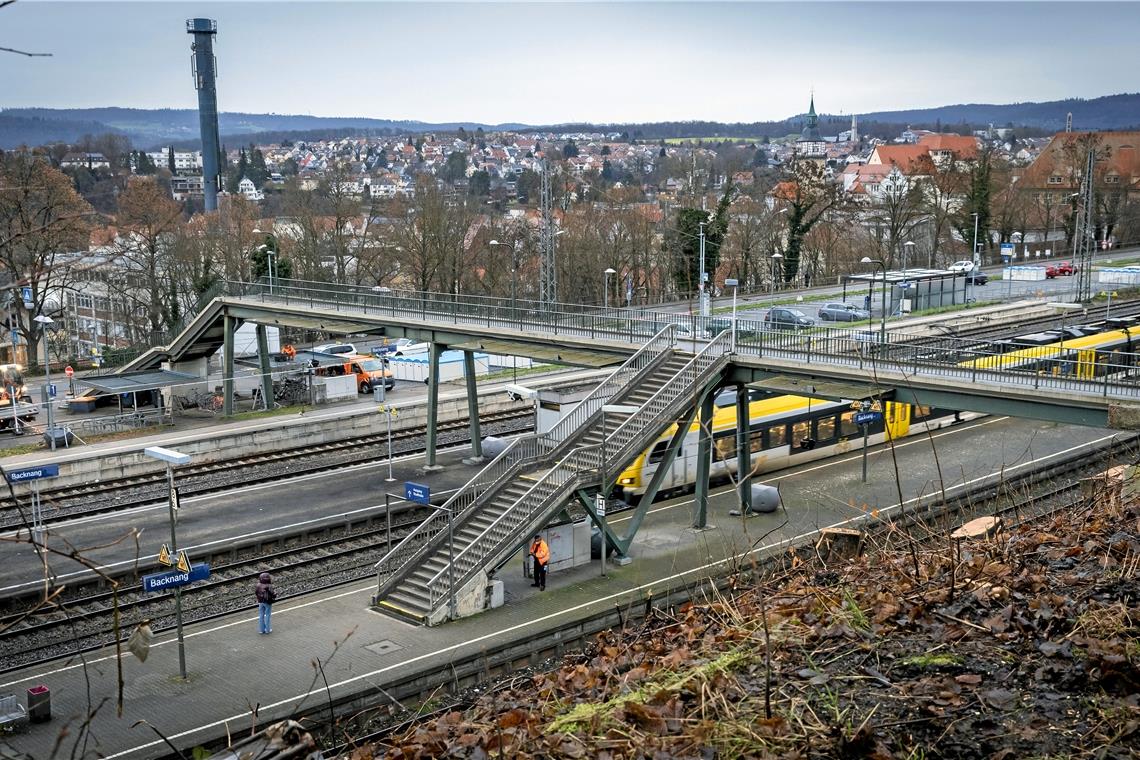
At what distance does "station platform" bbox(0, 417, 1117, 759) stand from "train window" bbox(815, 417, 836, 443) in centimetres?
435

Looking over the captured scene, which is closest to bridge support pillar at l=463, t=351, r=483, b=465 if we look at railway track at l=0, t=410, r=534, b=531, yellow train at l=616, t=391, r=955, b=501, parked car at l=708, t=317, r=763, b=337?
railway track at l=0, t=410, r=534, b=531

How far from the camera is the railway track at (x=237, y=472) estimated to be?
28.1 metres

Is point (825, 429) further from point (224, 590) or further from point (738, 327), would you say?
point (224, 590)

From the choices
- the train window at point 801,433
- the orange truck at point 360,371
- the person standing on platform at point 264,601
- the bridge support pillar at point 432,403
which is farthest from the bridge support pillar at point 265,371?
the person standing on platform at point 264,601

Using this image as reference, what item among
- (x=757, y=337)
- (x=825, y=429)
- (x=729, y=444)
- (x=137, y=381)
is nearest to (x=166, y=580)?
(x=757, y=337)

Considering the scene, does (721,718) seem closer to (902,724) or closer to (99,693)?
(902,724)

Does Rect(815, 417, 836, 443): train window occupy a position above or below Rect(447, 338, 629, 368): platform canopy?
below

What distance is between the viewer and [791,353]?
2445cm

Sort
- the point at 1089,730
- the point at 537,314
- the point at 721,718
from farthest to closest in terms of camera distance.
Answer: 1. the point at 537,314
2. the point at 721,718
3. the point at 1089,730

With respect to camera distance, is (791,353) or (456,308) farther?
(456,308)

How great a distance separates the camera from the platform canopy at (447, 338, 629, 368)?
27719 millimetres

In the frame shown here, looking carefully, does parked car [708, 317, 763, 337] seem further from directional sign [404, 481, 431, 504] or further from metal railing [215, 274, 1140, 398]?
directional sign [404, 481, 431, 504]

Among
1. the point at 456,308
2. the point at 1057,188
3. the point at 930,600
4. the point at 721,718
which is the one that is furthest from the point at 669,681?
the point at 1057,188

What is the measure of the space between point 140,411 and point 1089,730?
3516cm
